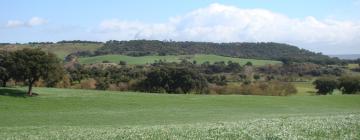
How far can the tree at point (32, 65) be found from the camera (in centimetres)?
5997

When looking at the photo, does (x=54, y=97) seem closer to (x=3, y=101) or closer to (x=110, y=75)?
(x=3, y=101)

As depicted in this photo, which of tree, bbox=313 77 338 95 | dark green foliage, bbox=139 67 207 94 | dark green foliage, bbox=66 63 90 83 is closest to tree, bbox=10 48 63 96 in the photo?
dark green foliage, bbox=139 67 207 94

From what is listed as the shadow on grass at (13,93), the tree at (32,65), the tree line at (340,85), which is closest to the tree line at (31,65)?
the tree at (32,65)

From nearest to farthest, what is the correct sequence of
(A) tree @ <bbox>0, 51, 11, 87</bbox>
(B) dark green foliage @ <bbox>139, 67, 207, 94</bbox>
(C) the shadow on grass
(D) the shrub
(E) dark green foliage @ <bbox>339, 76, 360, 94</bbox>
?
(C) the shadow on grass < (A) tree @ <bbox>0, 51, 11, 87</bbox> < (B) dark green foliage @ <bbox>139, 67, 207, 94</bbox> < (E) dark green foliage @ <bbox>339, 76, 360, 94</bbox> < (D) the shrub

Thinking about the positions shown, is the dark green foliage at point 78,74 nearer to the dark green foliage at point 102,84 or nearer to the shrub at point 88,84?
the shrub at point 88,84

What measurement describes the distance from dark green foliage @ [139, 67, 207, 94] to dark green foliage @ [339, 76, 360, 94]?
84.8 ft

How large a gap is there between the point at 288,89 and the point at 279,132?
8472cm

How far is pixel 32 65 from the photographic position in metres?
59.9

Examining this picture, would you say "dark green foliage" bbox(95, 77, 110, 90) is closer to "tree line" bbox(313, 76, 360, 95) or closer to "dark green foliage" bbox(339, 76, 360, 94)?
"tree line" bbox(313, 76, 360, 95)

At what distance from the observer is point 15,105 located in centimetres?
5509

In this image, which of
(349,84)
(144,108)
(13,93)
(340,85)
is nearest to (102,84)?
(13,93)

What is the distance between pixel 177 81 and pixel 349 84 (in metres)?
31.6

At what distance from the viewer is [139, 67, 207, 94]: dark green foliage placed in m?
93.5

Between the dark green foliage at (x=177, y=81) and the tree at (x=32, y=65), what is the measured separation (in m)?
34.6
